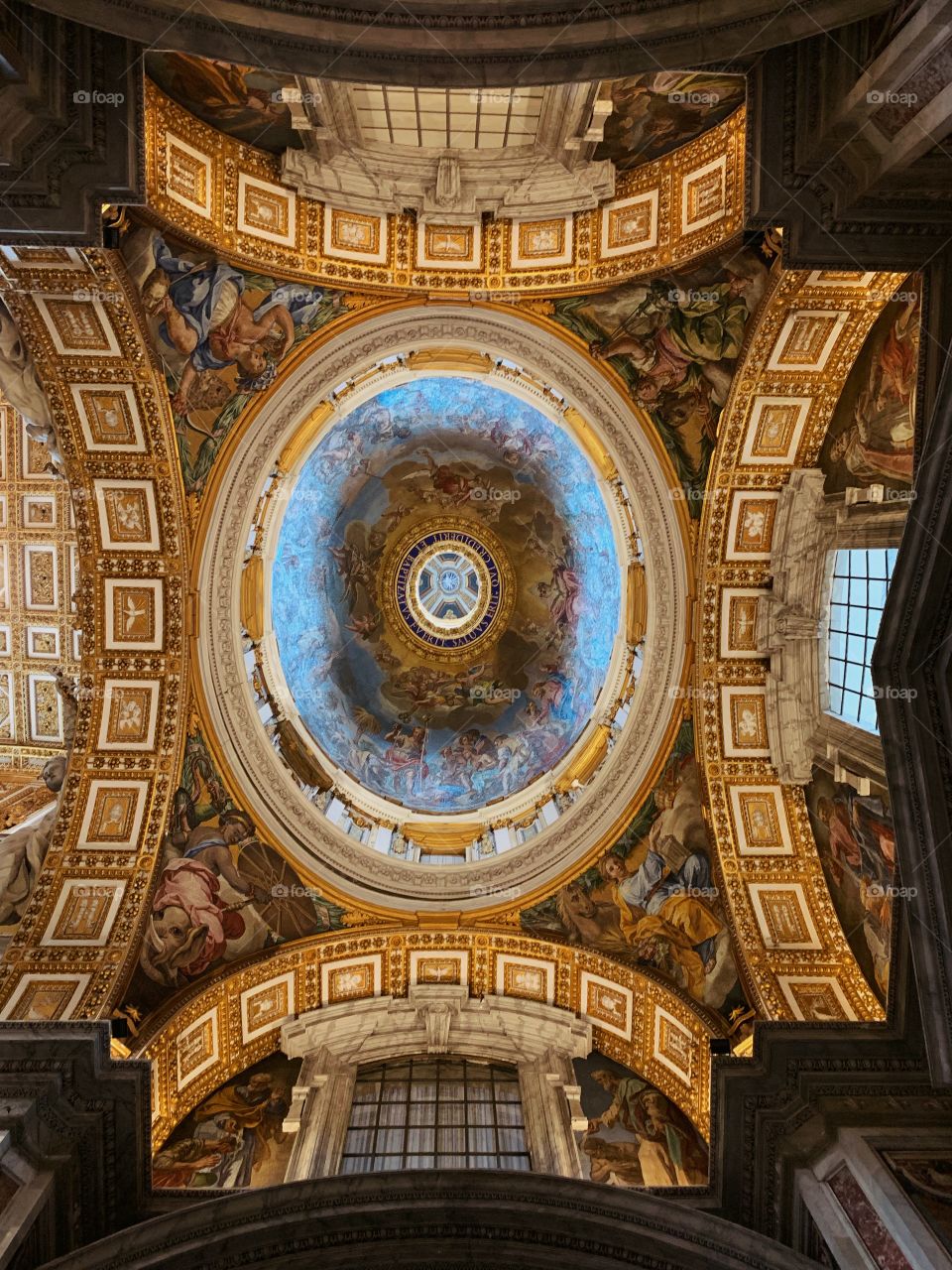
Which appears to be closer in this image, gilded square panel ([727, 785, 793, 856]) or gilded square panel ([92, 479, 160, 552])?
gilded square panel ([92, 479, 160, 552])

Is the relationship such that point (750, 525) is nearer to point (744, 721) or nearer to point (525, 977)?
point (744, 721)

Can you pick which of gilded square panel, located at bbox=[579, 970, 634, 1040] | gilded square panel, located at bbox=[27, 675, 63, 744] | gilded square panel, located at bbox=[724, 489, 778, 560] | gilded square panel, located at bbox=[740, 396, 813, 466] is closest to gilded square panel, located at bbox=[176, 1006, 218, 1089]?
gilded square panel, located at bbox=[579, 970, 634, 1040]

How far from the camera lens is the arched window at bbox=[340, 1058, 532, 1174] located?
12953mm

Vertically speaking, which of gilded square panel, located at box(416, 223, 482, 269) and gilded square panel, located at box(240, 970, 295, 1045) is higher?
gilded square panel, located at box(416, 223, 482, 269)

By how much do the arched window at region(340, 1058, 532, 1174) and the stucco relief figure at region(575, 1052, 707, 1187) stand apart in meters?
1.13

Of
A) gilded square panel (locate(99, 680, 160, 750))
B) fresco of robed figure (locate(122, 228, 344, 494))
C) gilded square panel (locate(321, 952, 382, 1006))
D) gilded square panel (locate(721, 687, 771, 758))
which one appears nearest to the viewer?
fresco of robed figure (locate(122, 228, 344, 494))

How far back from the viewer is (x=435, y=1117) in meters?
13.9

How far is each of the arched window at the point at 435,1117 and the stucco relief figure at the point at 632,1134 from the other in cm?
113

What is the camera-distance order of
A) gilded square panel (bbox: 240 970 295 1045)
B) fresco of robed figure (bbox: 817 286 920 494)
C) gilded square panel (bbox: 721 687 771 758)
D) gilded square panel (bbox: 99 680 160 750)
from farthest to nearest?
1. gilded square panel (bbox: 721 687 771 758)
2. gilded square panel (bbox: 99 680 160 750)
3. gilded square panel (bbox: 240 970 295 1045)
4. fresco of robed figure (bbox: 817 286 920 494)

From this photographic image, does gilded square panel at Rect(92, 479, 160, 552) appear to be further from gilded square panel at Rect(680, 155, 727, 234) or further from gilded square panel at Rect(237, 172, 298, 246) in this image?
gilded square panel at Rect(680, 155, 727, 234)

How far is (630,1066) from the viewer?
49.1 ft

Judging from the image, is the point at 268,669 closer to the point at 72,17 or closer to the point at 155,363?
the point at 155,363

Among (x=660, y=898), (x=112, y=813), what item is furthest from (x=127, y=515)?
(x=660, y=898)

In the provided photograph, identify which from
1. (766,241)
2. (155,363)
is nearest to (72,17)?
(155,363)
